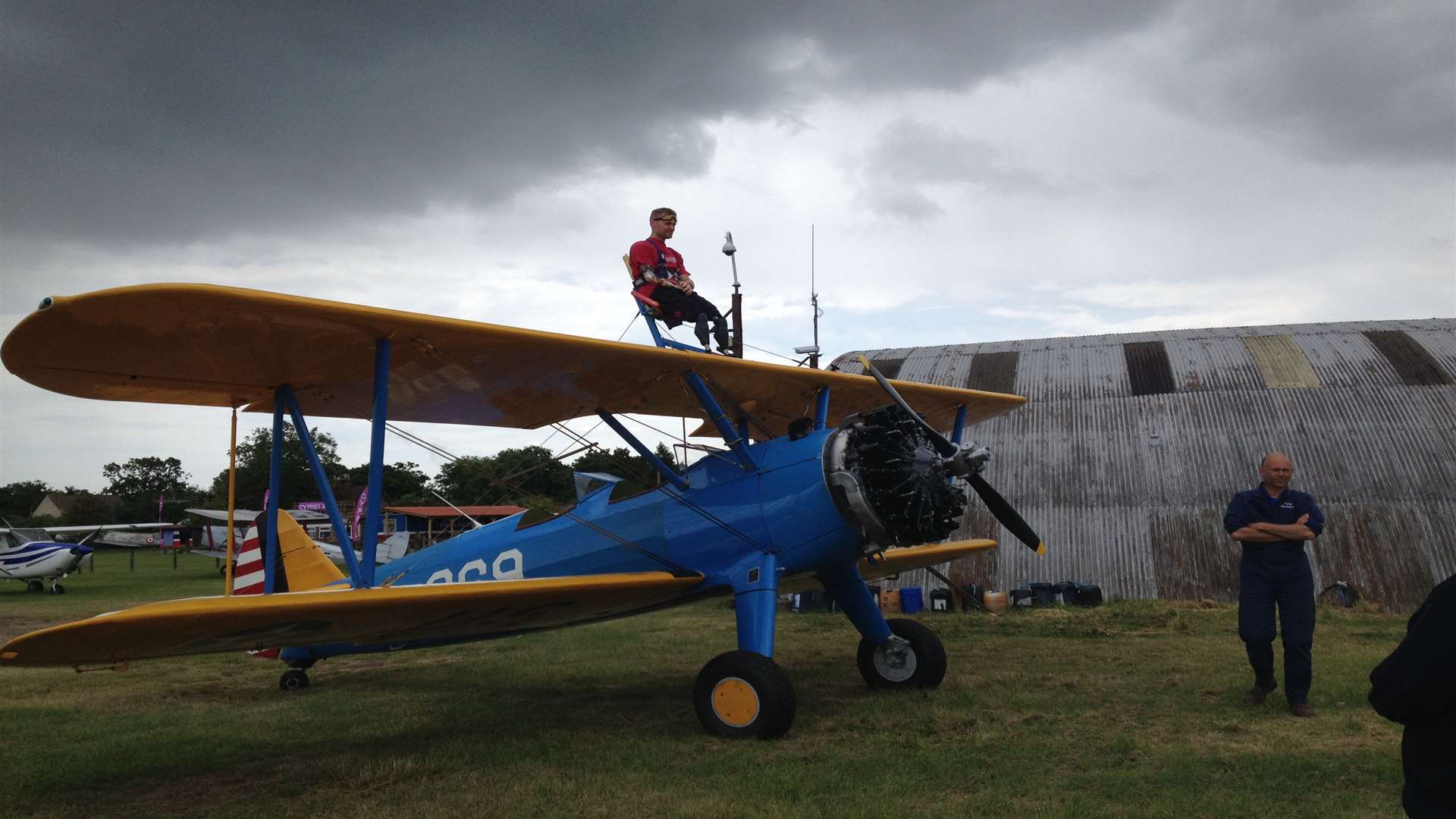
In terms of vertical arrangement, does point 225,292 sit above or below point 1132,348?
below

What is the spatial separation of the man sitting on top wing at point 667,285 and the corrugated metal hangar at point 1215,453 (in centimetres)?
766

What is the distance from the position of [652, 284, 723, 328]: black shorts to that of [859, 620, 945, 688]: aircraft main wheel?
3032 mm

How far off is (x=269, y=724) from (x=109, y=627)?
2714 millimetres

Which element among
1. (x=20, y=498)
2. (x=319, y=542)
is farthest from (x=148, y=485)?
(x=319, y=542)

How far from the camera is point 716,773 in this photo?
4.78 m

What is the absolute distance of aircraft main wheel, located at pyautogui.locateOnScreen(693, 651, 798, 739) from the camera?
218 inches

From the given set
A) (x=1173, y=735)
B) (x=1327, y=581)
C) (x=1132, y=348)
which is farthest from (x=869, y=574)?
(x=1132, y=348)

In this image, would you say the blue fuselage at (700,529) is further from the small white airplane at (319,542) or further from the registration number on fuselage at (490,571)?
the small white airplane at (319,542)

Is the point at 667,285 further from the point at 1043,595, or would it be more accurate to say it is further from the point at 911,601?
the point at 1043,595

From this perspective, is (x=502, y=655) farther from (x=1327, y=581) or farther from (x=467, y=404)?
(x=1327, y=581)

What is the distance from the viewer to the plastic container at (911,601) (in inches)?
518

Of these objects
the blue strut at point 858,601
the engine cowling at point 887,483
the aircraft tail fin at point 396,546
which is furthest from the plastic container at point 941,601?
the aircraft tail fin at point 396,546

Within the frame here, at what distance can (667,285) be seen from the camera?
7.85 metres

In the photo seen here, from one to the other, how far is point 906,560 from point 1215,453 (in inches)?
316
